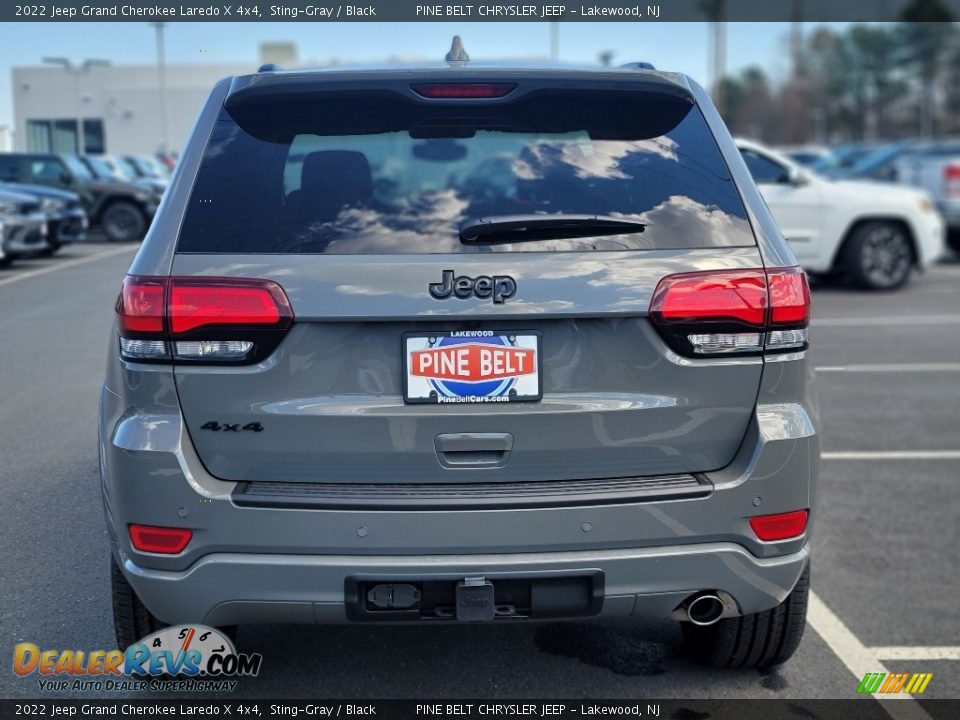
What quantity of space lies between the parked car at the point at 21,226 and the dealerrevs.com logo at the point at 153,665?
10998 mm

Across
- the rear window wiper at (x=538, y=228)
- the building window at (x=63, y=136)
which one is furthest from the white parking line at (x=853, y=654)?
the building window at (x=63, y=136)

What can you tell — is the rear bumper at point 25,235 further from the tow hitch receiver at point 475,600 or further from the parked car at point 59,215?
the tow hitch receiver at point 475,600

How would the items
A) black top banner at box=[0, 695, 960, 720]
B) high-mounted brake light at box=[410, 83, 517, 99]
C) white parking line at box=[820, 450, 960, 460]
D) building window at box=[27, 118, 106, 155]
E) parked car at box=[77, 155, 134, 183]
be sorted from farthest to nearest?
1. parked car at box=[77, 155, 134, 183]
2. building window at box=[27, 118, 106, 155]
3. white parking line at box=[820, 450, 960, 460]
4. black top banner at box=[0, 695, 960, 720]
5. high-mounted brake light at box=[410, 83, 517, 99]

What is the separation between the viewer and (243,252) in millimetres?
2881

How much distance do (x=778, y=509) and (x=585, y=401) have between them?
61cm

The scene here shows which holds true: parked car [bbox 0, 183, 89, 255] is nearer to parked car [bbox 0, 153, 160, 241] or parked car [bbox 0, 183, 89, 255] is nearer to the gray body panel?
parked car [bbox 0, 153, 160, 241]

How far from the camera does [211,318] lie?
9.30 feet

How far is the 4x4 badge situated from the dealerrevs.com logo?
1.26 metres

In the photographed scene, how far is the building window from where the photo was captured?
1623 centimetres

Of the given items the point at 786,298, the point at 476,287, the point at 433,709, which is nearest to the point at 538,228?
the point at 476,287

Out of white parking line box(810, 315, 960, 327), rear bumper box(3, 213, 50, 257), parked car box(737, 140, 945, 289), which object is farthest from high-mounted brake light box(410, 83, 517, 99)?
rear bumper box(3, 213, 50, 257)

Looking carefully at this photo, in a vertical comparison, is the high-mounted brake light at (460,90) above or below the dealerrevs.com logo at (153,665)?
above

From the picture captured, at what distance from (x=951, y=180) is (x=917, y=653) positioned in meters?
14.9

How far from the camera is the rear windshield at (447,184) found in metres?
2.93
